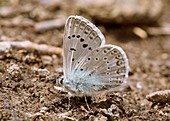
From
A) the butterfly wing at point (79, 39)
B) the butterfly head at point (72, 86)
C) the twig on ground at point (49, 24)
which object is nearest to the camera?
the butterfly wing at point (79, 39)

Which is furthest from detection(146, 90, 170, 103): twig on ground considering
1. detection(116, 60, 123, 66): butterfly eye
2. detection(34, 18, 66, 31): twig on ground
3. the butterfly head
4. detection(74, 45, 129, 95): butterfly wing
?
detection(34, 18, 66, 31): twig on ground

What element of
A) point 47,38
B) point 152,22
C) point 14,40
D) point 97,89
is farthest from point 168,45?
point 97,89

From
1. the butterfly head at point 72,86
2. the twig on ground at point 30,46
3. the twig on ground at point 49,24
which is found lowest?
the butterfly head at point 72,86

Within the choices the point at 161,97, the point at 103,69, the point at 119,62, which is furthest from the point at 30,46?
the point at 161,97

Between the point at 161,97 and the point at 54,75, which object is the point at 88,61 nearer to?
the point at 54,75

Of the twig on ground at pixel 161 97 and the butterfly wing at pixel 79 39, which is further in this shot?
the twig on ground at pixel 161 97

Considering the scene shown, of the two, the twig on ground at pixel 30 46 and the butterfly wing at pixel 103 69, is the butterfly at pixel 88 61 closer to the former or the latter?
the butterfly wing at pixel 103 69

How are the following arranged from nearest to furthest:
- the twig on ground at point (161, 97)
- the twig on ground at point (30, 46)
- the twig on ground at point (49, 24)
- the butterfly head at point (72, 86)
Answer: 1. the butterfly head at point (72, 86)
2. the twig on ground at point (161, 97)
3. the twig on ground at point (30, 46)
4. the twig on ground at point (49, 24)

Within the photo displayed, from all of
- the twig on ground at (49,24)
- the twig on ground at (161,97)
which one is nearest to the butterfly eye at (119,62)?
the twig on ground at (161,97)
